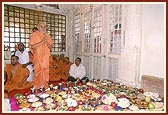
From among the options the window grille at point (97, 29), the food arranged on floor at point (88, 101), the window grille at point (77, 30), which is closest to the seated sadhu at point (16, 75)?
the food arranged on floor at point (88, 101)

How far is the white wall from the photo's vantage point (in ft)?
9.41

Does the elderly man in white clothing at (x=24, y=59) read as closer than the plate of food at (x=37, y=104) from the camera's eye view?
No

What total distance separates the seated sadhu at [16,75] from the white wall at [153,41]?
217 cm

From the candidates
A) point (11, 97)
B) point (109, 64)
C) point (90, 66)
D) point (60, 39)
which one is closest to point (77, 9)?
point (60, 39)

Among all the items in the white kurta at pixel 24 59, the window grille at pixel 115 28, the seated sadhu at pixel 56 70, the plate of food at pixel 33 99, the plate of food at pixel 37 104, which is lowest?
the plate of food at pixel 37 104

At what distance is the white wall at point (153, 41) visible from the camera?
113 inches

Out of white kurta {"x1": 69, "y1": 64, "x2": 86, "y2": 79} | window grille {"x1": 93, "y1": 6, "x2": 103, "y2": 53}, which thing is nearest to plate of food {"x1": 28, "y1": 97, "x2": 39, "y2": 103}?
white kurta {"x1": 69, "y1": 64, "x2": 86, "y2": 79}

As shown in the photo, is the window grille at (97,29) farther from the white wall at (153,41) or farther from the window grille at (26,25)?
the window grille at (26,25)

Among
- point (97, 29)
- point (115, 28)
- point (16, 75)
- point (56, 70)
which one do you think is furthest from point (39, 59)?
point (97, 29)

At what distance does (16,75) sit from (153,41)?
2.49 meters

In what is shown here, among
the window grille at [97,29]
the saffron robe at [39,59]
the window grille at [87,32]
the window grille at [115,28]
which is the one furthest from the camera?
the window grille at [87,32]

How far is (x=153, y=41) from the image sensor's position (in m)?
2.96

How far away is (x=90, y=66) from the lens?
4684mm

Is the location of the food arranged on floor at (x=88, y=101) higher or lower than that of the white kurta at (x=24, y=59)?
lower
